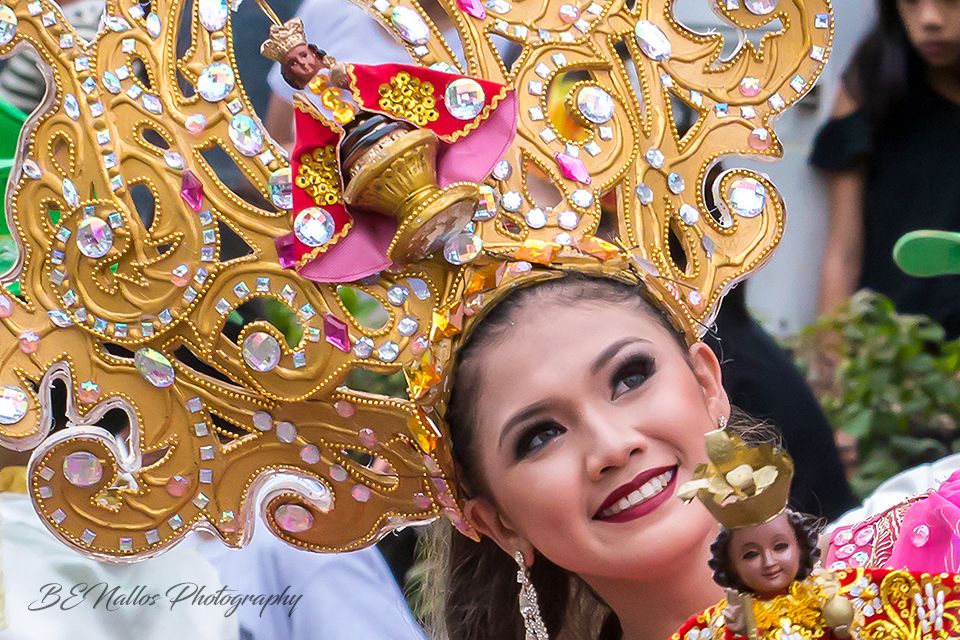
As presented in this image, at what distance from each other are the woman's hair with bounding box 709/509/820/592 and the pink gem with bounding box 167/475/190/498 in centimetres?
80

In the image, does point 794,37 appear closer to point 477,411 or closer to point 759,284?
point 477,411

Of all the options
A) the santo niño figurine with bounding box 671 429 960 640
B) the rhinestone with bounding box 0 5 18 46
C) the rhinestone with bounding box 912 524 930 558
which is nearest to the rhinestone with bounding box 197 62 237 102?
the rhinestone with bounding box 0 5 18 46

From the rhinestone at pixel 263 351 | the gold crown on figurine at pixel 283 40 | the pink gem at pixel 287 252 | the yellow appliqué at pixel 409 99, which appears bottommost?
the rhinestone at pixel 263 351

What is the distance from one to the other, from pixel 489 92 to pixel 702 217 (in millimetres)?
334

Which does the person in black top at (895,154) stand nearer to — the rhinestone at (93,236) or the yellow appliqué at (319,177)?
the yellow appliqué at (319,177)

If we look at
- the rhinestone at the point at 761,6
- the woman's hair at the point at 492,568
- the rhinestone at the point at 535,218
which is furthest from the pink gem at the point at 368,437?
the rhinestone at the point at 761,6

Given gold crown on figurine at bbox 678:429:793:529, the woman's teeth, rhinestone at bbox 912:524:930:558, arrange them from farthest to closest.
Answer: rhinestone at bbox 912:524:930:558 < the woman's teeth < gold crown on figurine at bbox 678:429:793:529

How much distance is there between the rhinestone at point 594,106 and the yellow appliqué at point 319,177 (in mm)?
354

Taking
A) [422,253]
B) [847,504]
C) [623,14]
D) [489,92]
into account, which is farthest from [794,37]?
[847,504]

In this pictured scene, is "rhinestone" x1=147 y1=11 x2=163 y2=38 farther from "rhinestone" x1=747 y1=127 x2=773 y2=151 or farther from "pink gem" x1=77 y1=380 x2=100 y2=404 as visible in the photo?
"rhinestone" x1=747 y1=127 x2=773 y2=151

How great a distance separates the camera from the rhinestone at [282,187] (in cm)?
229

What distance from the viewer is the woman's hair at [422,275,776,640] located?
2213 mm

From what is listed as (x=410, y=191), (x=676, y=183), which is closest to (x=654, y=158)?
(x=676, y=183)

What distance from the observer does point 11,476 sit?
9.37 ft
